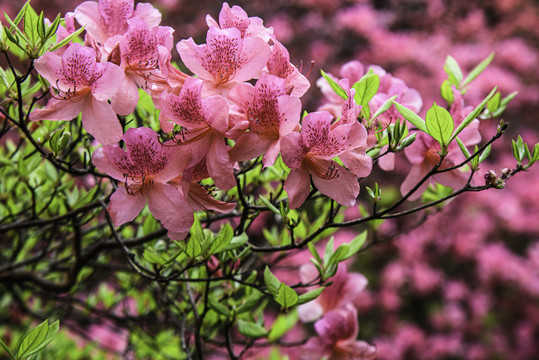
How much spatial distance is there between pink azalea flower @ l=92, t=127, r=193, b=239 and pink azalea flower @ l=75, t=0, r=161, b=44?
0.18m

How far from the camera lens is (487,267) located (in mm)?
3189

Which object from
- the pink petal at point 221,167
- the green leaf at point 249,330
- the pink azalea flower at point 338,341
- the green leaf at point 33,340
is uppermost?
the pink petal at point 221,167

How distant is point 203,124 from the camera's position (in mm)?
541

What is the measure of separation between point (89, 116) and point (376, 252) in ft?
9.97

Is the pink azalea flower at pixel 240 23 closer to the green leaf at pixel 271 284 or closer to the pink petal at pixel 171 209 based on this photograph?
the pink petal at pixel 171 209

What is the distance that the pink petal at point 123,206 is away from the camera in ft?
1.87

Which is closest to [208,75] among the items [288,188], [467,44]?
[288,188]

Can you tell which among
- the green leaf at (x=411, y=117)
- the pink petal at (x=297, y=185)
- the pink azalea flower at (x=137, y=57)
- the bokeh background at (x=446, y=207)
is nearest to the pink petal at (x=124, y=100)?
the pink azalea flower at (x=137, y=57)

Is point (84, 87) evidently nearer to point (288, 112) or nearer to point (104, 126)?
point (104, 126)

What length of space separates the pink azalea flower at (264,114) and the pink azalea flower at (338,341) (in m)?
0.46

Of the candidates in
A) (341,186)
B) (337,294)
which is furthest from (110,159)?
(337,294)

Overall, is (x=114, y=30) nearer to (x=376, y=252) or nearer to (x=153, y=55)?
(x=153, y=55)

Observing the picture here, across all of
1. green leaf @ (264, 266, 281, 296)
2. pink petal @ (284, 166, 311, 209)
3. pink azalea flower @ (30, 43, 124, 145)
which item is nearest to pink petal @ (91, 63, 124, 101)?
pink azalea flower @ (30, 43, 124, 145)

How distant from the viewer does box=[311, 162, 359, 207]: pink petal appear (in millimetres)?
569
